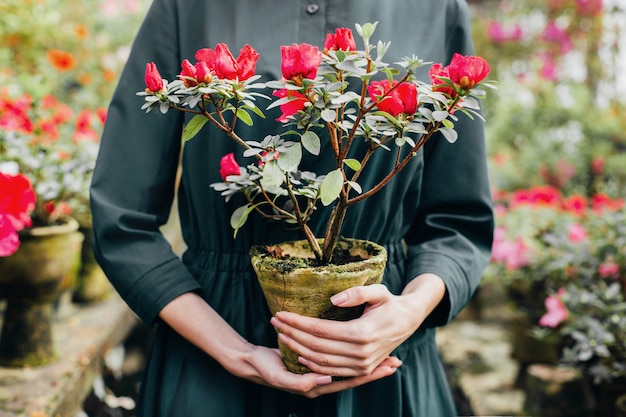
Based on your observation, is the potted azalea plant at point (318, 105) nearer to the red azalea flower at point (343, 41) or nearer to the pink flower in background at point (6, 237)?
the red azalea flower at point (343, 41)

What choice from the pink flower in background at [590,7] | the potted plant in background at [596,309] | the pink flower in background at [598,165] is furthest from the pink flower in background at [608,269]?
the pink flower in background at [590,7]

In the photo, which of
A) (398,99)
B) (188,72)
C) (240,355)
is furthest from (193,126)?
(240,355)

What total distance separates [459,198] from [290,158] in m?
0.54

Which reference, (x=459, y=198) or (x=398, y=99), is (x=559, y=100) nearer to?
(x=459, y=198)

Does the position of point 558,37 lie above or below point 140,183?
above

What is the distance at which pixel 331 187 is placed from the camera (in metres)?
0.83

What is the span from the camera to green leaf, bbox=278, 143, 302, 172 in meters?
0.83

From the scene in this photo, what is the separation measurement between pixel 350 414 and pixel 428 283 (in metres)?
0.28

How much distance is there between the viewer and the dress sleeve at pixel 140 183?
3.59ft

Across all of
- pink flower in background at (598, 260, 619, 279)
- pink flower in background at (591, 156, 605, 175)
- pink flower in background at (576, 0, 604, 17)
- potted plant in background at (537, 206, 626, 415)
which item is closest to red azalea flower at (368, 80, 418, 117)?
potted plant in background at (537, 206, 626, 415)

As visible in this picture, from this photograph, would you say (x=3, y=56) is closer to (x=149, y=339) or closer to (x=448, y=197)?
(x=149, y=339)

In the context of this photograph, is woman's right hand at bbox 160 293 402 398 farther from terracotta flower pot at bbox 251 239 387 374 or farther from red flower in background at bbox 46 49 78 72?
red flower in background at bbox 46 49 78 72

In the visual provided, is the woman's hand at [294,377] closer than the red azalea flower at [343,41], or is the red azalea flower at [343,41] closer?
the red azalea flower at [343,41]

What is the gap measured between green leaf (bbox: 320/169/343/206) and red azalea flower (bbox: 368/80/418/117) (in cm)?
11
